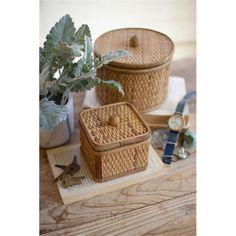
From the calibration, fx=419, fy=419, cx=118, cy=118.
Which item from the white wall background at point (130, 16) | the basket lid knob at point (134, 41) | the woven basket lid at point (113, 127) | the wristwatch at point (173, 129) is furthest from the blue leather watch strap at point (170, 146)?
the white wall background at point (130, 16)

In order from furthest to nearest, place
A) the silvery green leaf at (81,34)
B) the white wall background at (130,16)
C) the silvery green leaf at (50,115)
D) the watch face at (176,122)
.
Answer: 1. the white wall background at (130,16)
2. the watch face at (176,122)
3. the silvery green leaf at (81,34)
4. the silvery green leaf at (50,115)

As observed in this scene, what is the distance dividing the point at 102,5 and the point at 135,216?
989mm

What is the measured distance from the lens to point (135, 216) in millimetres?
747

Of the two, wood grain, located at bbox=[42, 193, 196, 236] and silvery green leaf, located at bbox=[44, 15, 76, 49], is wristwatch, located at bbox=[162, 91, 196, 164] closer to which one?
wood grain, located at bbox=[42, 193, 196, 236]

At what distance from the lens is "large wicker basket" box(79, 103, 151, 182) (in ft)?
2.47

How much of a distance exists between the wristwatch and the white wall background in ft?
1.47

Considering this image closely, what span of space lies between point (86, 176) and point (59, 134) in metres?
0.12

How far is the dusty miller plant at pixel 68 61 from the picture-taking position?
0.76 meters

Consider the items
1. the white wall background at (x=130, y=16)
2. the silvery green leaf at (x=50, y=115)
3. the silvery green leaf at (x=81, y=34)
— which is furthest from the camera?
the white wall background at (x=130, y=16)

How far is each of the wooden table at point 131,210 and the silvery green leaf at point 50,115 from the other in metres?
0.16

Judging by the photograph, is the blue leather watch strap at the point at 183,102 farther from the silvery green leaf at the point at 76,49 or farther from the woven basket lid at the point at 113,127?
the silvery green leaf at the point at 76,49

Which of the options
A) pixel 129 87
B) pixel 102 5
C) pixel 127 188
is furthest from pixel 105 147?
pixel 102 5

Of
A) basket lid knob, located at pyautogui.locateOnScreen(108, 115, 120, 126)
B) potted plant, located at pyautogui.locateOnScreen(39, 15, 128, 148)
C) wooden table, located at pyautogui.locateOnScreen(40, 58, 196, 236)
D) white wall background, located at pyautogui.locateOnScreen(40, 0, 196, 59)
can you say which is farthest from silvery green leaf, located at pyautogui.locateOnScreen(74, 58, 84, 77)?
white wall background, located at pyautogui.locateOnScreen(40, 0, 196, 59)

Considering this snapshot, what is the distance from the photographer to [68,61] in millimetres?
777
